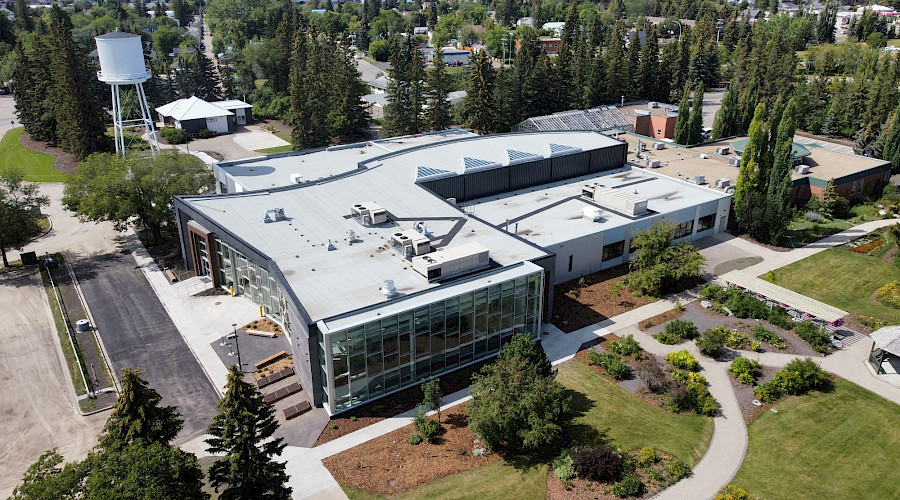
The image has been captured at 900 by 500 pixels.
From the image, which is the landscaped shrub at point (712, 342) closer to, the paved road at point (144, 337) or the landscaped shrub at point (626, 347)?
the landscaped shrub at point (626, 347)

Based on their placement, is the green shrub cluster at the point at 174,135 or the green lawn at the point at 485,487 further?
the green shrub cluster at the point at 174,135

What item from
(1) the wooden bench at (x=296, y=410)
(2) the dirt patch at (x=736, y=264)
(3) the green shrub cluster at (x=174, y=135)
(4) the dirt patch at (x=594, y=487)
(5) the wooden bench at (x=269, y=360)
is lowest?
(4) the dirt patch at (x=594, y=487)

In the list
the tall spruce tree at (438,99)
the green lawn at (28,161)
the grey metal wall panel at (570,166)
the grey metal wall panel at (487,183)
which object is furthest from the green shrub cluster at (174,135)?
the grey metal wall panel at (570,166)

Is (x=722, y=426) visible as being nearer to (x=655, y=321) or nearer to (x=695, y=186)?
(x=655, y=321)

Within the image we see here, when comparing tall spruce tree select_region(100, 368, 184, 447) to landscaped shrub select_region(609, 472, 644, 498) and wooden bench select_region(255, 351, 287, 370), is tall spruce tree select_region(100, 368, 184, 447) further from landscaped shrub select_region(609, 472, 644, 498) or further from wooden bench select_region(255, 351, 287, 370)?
landscaped shrub select_region(609, 472, 644, 498)

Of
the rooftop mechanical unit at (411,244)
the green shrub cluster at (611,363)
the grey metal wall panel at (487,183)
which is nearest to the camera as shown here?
the green shrub cluster at (611,363)

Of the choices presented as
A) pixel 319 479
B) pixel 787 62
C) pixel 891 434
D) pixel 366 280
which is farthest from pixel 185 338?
pixel 787 62

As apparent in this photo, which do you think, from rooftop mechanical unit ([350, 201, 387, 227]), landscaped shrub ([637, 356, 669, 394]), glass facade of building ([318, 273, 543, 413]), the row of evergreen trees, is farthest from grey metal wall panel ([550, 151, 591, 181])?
the row of evergreen trees

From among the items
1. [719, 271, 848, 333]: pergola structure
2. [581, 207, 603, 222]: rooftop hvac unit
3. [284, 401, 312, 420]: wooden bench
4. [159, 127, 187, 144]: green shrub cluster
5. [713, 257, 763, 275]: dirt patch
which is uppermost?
[581, 207, 603, 222]: rooftop hvac unit
